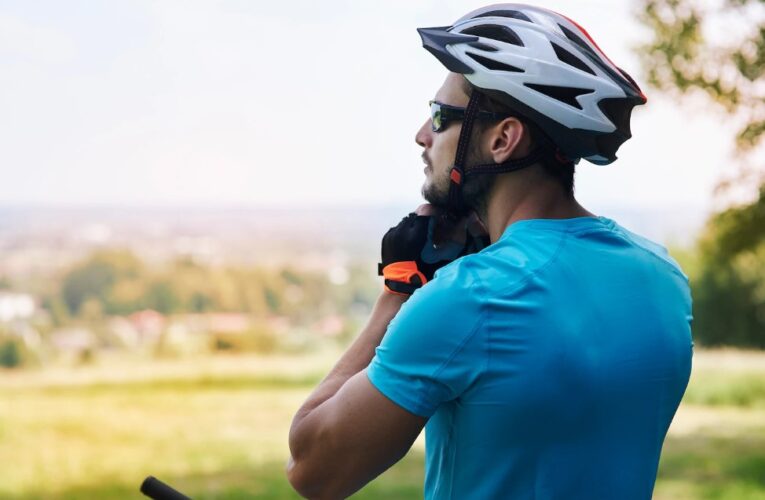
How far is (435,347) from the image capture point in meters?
1.39

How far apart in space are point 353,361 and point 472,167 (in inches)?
14.0

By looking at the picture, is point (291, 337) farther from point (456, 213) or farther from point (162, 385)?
point (456, 213)

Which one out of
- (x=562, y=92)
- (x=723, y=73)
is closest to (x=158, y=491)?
(x=562, y=92)

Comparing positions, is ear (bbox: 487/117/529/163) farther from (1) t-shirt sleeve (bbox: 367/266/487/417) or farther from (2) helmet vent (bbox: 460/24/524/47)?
(1) t-shirt sleeve (bbox: 367/266/487/417)

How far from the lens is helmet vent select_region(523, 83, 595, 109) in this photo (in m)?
1.58

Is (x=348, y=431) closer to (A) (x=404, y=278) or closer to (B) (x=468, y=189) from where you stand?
(A) (x=404, y=278)

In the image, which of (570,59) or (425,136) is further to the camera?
(425,136)

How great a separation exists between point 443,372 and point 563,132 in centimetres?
44

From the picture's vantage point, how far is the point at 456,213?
169cm

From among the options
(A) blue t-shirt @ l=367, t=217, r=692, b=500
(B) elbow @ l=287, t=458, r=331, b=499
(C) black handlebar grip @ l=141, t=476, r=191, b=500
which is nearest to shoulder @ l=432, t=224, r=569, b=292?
(A) blue t-shirt @ l=367, t=217, r=692, b=500

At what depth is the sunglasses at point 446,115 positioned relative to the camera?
5.29 feet

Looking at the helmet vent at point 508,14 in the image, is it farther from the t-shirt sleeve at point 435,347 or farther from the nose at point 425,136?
the t-shirt sleeve at point 435,347

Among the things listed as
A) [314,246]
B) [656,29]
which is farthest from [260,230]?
[656,29]

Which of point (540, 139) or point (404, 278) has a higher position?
point (540, 139)
